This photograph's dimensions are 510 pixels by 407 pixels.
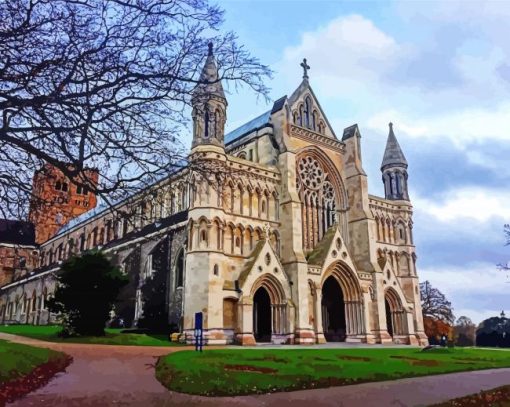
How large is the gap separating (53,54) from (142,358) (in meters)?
11.4

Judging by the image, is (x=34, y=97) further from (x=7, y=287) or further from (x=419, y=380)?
(x=7, y=287)

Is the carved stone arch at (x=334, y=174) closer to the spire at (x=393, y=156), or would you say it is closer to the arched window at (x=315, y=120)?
the arched window at (x=315, y=120)

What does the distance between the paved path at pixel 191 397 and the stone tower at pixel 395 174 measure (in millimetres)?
32441

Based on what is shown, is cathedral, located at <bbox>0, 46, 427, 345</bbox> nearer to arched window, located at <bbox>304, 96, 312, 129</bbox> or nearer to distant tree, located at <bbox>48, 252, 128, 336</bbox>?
arched window, located at <bbox>304, 96, 312, 129</bbox>

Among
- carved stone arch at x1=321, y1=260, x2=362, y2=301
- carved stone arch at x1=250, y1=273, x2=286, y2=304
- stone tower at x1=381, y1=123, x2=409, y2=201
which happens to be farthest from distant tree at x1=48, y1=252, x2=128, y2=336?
stone tower at x1=381, y1=123, x2=409, y2=201

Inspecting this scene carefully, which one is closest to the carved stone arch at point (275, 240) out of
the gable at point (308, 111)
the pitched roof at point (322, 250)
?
the pitched roof at point (322, 250)

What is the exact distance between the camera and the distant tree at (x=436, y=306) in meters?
65.4

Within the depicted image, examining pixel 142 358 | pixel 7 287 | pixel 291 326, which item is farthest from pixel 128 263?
pixel 7 287

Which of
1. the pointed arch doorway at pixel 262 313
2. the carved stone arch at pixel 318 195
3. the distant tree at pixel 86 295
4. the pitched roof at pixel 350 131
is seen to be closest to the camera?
the distant tree at pixel 86 295

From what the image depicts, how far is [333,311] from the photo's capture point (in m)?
37.4

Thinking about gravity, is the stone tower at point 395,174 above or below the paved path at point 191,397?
above

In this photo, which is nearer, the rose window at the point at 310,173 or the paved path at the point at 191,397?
the paved path at the point at 191,397

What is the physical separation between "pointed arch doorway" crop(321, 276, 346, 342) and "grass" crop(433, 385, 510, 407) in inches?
996

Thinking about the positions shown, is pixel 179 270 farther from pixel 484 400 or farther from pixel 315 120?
pixel 484 400
